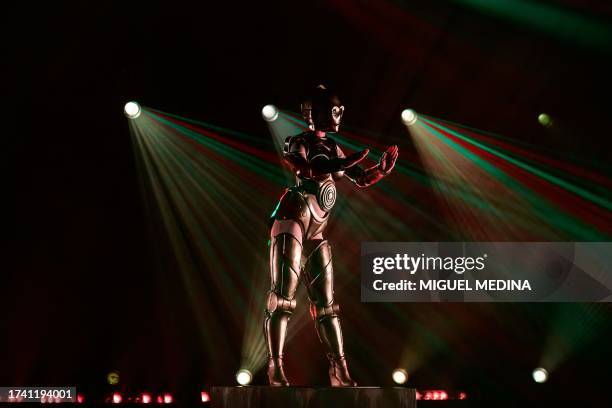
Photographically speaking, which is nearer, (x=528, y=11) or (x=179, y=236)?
(x=528, y=11)

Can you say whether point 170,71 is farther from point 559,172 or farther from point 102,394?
point 559,172

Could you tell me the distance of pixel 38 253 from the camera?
293 inches

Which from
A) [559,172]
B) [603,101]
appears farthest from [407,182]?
[603,101]

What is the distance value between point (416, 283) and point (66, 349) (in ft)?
10.3

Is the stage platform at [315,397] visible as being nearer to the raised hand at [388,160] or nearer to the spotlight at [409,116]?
the raised hand at [388,160]

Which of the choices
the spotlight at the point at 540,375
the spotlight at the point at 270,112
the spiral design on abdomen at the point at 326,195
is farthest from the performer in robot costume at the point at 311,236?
the spotlight at the point at 540,375

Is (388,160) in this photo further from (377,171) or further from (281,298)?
(281,298)

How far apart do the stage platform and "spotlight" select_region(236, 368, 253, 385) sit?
3378 millimetres

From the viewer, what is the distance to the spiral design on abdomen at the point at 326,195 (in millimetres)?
4207

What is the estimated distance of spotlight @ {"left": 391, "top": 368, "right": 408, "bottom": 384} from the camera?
7.25m

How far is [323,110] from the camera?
4.24 m

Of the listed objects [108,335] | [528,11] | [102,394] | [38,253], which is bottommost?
[102,394]

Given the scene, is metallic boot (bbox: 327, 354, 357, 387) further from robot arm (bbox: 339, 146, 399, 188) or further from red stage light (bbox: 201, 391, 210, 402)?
red stage light (bbox: 201, 391, 210, 402)

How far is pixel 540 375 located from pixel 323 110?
3.97 meters
